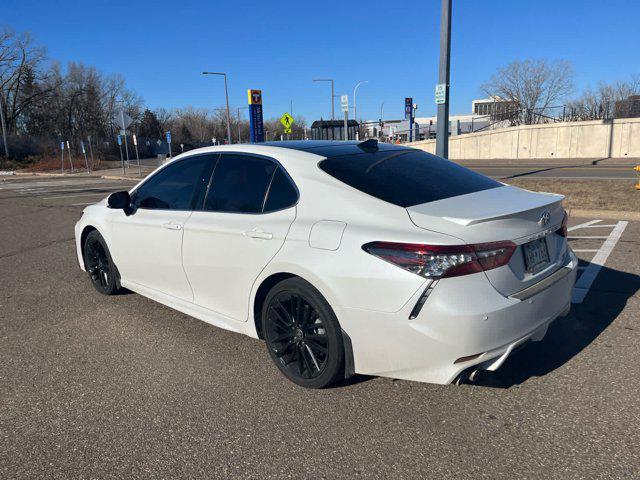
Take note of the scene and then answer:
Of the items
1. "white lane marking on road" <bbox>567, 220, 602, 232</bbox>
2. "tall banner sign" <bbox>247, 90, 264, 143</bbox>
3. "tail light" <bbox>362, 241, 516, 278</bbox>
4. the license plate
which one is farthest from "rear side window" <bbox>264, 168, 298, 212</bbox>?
"tall banner sign" <bbox>247, 90, 264, 143</bbox>

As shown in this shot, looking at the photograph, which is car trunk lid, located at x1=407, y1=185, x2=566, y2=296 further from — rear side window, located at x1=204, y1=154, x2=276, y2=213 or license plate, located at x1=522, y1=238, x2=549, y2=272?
rear side window, located at x1=204, y1=154, x2=276, y2=213

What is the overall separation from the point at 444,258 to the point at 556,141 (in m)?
33.4

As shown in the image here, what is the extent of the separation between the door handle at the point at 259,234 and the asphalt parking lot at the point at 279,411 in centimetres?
95

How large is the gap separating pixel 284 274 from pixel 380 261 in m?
0.74

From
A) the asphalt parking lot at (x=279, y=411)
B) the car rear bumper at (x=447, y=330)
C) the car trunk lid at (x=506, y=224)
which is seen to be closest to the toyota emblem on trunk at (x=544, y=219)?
the car trunk lid at (x=506, y=224)

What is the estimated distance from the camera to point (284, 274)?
3.13 metres

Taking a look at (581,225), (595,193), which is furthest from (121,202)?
(595,193)

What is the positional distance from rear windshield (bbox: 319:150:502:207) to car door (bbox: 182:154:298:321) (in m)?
0.40

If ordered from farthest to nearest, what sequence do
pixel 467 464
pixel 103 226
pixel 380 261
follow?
pixel 103 226, pixel 380 261, pixel 467 464

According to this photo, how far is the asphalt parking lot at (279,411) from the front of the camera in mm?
2459

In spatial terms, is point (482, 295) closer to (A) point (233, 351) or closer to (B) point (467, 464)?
(B) point (467, 464)

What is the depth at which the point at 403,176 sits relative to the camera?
3.31 m

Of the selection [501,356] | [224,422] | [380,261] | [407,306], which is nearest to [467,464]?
[501,356]

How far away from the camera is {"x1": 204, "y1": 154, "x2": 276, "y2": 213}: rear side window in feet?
→ 11.4
